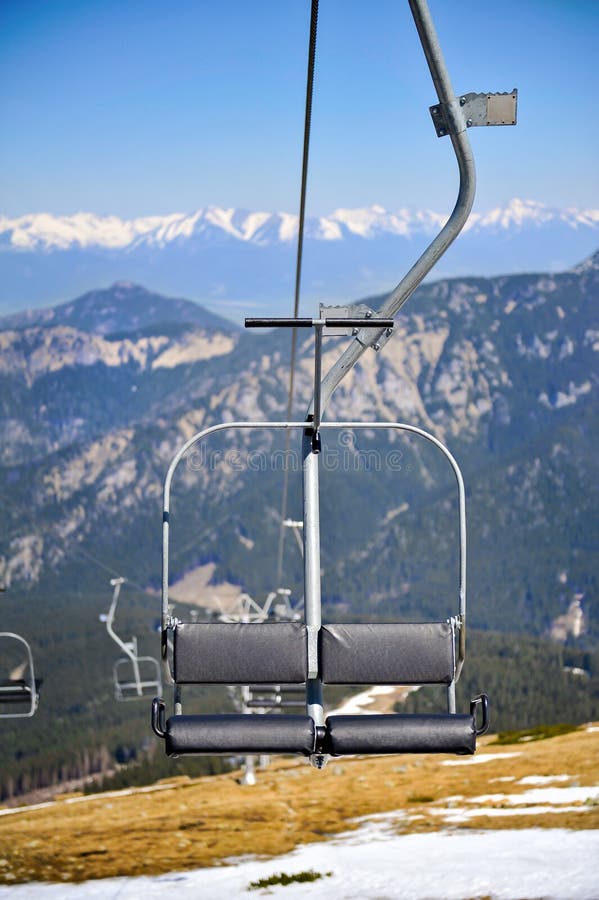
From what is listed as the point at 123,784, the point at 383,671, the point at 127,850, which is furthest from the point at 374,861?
the point at 123,784

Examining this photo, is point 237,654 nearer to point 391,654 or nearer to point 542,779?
point 391,654

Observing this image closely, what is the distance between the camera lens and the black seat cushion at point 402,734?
9.69 m

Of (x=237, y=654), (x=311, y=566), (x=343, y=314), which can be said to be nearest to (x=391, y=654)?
(x=311, y=566)

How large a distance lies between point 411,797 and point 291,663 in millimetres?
50578

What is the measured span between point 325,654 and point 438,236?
3.29 m

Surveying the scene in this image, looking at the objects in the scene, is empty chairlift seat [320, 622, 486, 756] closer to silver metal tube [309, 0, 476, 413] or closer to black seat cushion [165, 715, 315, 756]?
black seat cushion [165, 715, 315, 756]

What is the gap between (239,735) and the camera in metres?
9.66

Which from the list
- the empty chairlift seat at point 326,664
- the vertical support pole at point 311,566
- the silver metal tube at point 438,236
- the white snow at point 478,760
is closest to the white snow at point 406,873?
the white snow at point 478,760

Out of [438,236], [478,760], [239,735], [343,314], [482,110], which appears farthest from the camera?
[478,760]

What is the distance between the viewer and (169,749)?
9836mm

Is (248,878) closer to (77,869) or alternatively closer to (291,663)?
(77,869)

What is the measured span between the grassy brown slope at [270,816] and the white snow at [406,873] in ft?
5.15

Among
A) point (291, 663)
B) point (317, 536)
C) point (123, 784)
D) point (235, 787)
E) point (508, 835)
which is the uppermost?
point (317, 536)

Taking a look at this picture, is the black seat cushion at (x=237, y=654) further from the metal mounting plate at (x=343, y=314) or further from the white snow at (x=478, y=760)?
the white snow at (x=478, y=760)
